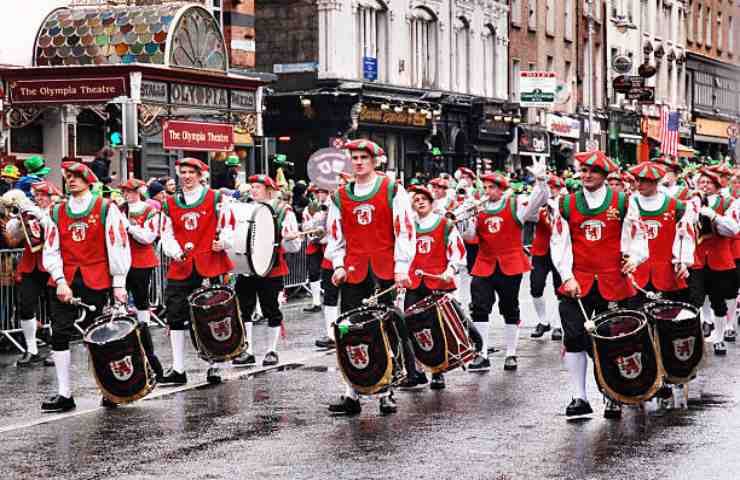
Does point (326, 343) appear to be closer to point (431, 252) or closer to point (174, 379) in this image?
point (431, 252)

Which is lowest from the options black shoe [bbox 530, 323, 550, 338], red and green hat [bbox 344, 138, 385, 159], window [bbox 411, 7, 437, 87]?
black shoe [bbox 530, 323, 550, 338]

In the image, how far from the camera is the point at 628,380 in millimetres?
10312

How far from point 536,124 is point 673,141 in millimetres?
8559

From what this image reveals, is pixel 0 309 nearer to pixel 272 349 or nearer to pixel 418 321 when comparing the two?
pixel 272 349

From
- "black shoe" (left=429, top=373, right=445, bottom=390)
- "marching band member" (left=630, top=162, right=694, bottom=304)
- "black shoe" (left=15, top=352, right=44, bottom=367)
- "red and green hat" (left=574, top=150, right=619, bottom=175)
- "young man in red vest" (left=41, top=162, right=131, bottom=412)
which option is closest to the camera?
"red and green hat" (left=574, top=150, right=619, bottom=175)

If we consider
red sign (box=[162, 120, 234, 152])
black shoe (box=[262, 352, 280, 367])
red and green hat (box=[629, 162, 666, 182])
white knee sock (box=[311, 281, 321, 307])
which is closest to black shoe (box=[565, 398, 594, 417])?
red and green hat (box=[629, 162, 666, 182])

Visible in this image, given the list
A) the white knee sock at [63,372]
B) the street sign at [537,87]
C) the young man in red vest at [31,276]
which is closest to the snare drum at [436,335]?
the white knee sock at [63,372]

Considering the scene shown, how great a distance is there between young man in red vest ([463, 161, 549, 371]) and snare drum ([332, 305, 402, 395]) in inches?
118

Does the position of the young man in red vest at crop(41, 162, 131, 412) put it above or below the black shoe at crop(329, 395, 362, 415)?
above

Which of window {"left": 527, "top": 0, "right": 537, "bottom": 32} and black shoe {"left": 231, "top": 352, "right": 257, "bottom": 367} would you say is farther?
window {"left": 527, "top": 0, "right": 537, "bottom": 32}

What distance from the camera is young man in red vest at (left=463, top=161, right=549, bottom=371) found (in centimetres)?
1407

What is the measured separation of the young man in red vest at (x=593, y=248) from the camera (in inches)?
422

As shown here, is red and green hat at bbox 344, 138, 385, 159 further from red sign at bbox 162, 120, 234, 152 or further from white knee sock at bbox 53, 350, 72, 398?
red sign at bbox 162, 120, 234, 152

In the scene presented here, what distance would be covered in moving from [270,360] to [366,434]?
4237mm
